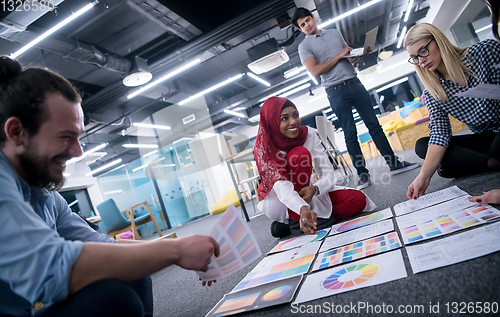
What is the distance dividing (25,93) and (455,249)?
3.23 feet

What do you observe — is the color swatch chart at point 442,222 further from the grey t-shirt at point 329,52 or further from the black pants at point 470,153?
the grey t-shirt at point 329,52

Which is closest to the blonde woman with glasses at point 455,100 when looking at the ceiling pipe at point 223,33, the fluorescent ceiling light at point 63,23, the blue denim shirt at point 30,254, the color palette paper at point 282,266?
the color palette paper at point 282,266

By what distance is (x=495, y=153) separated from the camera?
122cm

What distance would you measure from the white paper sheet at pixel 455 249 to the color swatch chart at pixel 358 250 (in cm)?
9

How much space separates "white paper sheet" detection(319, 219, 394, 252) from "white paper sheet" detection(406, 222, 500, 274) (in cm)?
25

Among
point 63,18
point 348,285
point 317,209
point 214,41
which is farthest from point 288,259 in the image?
point 214,41

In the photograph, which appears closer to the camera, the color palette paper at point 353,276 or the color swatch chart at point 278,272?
the color palette paper at point 353,276

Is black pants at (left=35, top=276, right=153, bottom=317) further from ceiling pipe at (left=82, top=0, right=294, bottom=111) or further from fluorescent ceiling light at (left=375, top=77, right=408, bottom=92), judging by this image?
fluorescent ceiling light at (left=375, top=77, right=408, bottom=92)

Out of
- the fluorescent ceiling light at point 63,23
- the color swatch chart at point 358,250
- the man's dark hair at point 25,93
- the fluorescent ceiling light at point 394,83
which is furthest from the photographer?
the fluorescent ceiling light at point 394,83

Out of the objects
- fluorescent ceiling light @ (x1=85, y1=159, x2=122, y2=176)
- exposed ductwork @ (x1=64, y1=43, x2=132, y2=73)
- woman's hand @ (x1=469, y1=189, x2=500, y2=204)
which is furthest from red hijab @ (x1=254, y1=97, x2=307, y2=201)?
fluorescent ceiling light @ (x1=85, y1=159, x2=122, y2=176)

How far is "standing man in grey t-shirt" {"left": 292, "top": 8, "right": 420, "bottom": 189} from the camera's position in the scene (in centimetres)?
228

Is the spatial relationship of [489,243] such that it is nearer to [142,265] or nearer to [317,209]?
[142,265]

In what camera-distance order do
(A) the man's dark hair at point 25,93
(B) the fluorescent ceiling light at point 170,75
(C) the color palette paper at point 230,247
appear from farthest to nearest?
(B) the fluorescent ceiling light at point 170,75
(C) the color palette paper at point 230,247
(A) the man's dark hair at point 25,93

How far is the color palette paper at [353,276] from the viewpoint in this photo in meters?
0.65
